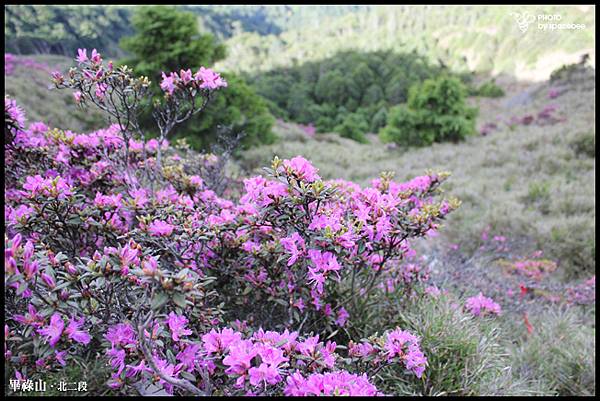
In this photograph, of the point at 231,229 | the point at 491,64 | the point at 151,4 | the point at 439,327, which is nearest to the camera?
the point at 231,229

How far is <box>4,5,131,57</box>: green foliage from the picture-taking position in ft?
99.2

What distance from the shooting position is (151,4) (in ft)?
30.0

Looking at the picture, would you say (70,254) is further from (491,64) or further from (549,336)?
(491,64)

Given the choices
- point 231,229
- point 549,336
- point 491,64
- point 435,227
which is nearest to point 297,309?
point 231,229

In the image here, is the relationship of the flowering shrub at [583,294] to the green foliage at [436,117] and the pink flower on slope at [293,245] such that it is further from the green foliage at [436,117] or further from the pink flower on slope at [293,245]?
the green foliage at [436,117]

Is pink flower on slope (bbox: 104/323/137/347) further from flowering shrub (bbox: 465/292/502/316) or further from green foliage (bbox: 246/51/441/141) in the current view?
green foliage (bbox: 246/51/441/141)

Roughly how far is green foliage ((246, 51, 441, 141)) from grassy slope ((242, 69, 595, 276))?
15.4 meters

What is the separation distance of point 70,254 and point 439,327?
208 centimetres

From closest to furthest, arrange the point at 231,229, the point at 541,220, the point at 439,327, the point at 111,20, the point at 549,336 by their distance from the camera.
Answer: the point at 231,229, the point at 439,327, the point at 549,336, the point at 541,220, the point at 111,20

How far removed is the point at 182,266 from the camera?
5.61 feet

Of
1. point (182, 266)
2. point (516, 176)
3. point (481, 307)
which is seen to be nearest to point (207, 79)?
point (182, 266)

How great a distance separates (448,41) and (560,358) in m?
57.3

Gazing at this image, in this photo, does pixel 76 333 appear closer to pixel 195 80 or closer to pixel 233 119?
pixel 195 80

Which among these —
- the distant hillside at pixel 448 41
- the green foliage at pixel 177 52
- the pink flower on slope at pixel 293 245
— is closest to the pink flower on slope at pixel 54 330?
the pink flower on slope at pixel 293 245
